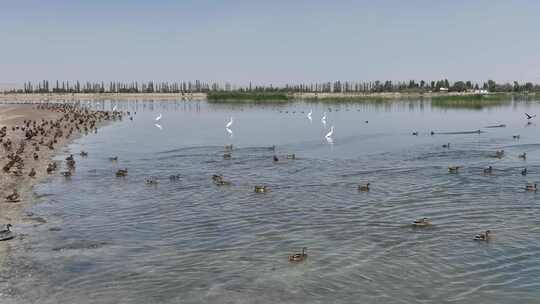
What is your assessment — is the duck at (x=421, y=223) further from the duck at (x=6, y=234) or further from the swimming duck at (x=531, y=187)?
the duck at (x=6, y=234)

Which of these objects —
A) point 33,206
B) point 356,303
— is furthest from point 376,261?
point 33,206

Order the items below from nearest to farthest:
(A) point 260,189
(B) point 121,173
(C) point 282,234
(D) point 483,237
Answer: (D) point 483,237 → (C) point 282,234 → (A) point 260,189 → (B) point 121,173

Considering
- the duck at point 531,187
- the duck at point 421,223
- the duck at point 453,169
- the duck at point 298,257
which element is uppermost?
the duck at point 453,169

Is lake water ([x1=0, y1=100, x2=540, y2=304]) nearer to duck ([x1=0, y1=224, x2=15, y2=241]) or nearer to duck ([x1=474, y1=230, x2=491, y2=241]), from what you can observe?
duck ([x1=474, y1=230, x2=491, y2=241])

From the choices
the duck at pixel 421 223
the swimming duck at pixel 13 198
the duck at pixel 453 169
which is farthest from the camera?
the duck at pixel 453 169

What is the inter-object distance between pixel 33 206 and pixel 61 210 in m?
1.30

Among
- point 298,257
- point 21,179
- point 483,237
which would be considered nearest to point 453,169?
point 483,237

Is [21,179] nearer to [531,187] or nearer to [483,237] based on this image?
[483,237]

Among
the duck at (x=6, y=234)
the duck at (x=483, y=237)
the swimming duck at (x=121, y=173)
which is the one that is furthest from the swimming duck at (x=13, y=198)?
the duck at (x=483, y=237)

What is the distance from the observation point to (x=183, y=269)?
50.8 feet

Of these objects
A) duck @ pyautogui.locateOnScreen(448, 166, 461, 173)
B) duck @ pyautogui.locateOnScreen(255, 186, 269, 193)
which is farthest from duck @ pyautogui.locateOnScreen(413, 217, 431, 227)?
duck @ pyautogui.locateOnScreen(448, 166, 461, 173)

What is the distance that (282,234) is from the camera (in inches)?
747

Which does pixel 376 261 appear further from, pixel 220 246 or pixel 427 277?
pixel 220 246

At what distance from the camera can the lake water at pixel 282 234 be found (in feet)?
46.2
